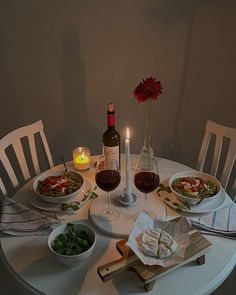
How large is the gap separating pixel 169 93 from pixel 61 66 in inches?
27.3

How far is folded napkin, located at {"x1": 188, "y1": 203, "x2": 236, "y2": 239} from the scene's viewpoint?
1110 millimetres

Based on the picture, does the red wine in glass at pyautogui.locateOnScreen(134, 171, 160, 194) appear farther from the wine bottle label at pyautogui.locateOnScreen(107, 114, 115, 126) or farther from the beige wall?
the beige wall

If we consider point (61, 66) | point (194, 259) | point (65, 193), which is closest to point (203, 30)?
point (61, 66)

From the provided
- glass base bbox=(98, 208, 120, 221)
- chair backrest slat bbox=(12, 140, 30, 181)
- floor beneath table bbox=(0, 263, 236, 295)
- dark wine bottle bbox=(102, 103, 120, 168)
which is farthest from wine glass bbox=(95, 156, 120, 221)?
floor beneath table bbox=(0, 263, 236, 295)

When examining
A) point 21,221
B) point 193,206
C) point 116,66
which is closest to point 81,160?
point 21,221

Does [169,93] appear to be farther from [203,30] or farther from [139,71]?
[203,30]

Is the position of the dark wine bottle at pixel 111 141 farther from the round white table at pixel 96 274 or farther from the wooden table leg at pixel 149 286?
the wooden table leg at pixel 149 286

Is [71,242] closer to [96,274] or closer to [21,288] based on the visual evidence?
[96,274]

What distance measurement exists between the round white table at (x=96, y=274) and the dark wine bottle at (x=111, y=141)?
0.32 m

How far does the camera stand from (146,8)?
6.20ft

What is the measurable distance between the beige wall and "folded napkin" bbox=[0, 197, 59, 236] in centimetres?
105

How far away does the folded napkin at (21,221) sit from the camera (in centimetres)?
111

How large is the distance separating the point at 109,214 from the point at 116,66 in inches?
44.2

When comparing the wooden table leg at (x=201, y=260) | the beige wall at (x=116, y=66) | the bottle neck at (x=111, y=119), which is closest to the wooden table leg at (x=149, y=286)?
the wooden table leg at (x=201, y=260)
